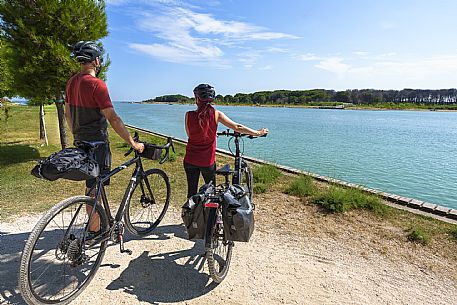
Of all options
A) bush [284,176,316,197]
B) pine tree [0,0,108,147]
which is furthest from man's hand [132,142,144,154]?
pine tree [0,0,108,147]

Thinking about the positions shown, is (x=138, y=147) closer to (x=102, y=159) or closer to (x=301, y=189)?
(x=102, y=159)

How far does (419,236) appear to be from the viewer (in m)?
4.29

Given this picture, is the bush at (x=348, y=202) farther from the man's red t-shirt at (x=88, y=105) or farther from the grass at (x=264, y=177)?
the man's red t-shirt at (x=88, y=105)

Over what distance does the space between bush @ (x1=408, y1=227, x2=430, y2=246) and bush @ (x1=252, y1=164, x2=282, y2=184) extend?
302 cm

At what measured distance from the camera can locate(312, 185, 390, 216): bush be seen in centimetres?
528

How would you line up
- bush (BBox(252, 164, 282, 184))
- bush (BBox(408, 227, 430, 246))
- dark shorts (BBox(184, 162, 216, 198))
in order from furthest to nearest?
bush (BBox(252, 164, 282, 184)) < bush (BBox(408, 227, 430, 246)) < dark shorts (BBox(184, 162, 216, 198))

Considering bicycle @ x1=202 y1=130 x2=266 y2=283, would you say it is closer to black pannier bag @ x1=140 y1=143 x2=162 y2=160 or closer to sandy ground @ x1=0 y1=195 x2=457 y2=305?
sandy ground @ x1=0 y1=195 x2=457 y2=305

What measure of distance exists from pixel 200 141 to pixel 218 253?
1.30 metres

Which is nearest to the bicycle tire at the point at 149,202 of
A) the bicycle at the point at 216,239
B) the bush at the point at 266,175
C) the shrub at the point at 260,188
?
the bicycle at the point at 216,239

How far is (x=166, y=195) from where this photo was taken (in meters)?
4.68

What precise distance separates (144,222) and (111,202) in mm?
1186

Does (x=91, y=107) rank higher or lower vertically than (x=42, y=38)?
lower

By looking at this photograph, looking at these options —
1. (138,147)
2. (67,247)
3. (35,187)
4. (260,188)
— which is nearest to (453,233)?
(260,188)

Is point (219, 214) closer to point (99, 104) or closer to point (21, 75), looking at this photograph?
point (99, 104)
